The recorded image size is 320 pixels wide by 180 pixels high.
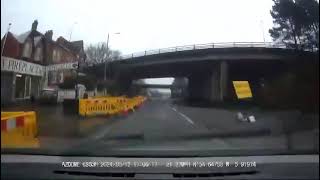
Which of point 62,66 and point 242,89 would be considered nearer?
point 242,89

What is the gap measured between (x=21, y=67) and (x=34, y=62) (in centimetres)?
15

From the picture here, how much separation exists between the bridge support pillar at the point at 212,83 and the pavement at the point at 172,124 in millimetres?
123

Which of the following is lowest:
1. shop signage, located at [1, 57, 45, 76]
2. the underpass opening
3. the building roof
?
the underpass opening

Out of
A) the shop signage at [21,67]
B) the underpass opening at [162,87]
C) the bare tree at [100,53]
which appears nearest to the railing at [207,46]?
the bare tree at [100,53]

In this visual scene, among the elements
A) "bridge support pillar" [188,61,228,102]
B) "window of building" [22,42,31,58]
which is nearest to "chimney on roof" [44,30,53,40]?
"window of building" [22,42,31,58]

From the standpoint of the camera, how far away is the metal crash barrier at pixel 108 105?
631cm

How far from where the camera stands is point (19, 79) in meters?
5.79

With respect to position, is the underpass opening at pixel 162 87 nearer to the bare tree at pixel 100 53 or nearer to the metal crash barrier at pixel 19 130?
the bare tree at pixel 100 53

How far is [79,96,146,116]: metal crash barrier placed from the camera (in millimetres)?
6309

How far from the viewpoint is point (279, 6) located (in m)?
5.52

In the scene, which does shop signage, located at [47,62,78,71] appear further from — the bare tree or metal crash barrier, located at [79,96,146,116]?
metal crash barrier, located at [79,96,146,116]

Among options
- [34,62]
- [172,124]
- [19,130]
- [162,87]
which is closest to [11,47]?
[34,62]

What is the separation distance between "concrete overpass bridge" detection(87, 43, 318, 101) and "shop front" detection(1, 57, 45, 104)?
0.52 m

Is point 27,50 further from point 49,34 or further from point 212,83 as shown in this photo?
point 212,83
